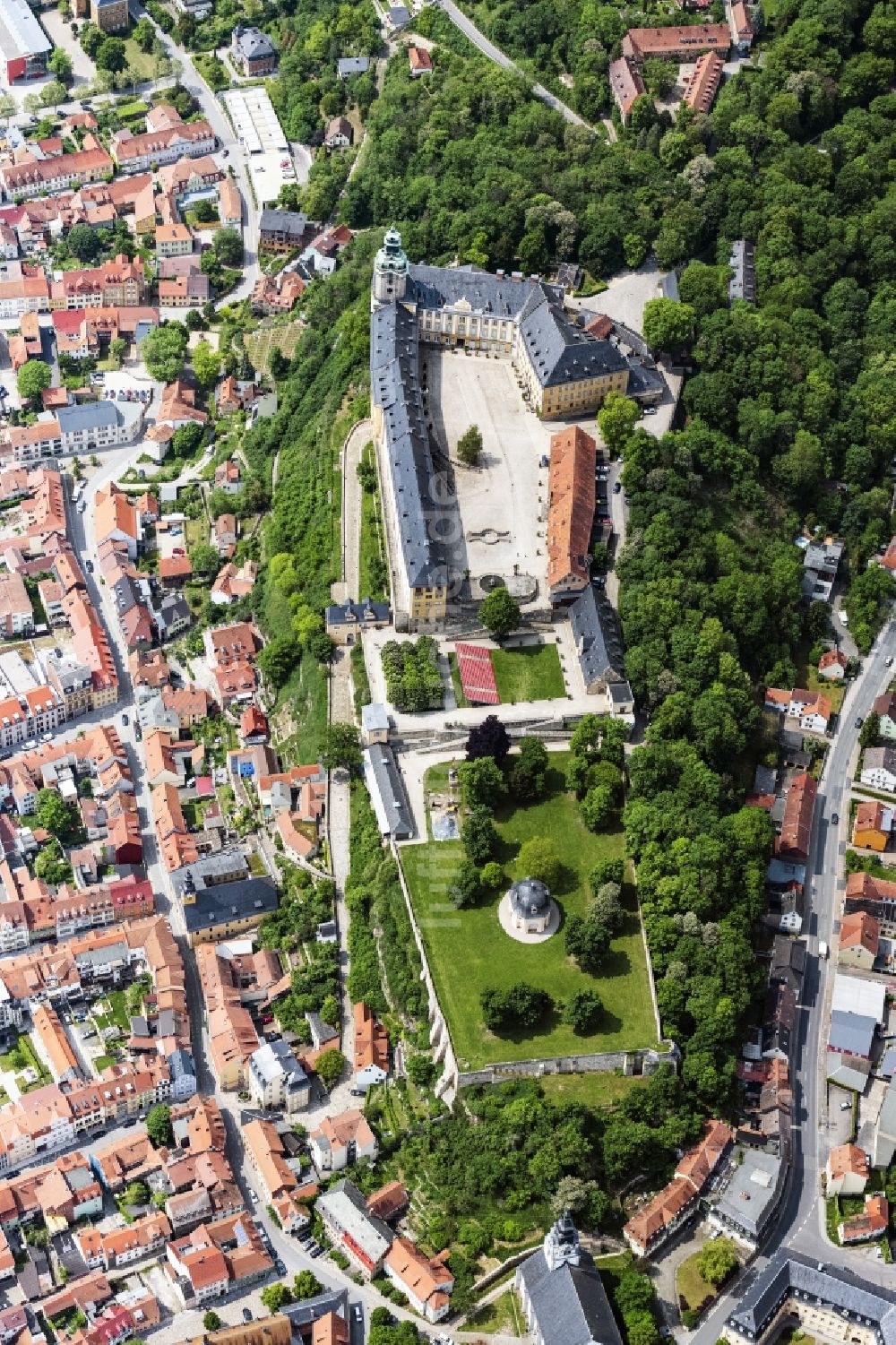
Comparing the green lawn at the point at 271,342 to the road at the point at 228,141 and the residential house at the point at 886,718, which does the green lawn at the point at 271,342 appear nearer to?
the road at the point at 228,141

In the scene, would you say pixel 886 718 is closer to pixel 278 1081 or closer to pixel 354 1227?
pixel 278 1081

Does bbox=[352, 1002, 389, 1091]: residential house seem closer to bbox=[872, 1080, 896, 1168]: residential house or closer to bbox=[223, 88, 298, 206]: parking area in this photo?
bbox=[872, 1080, 896, 1168]: residential house

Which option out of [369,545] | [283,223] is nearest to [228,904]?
[369,545]

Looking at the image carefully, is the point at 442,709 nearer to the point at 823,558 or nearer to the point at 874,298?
the point at 823,558

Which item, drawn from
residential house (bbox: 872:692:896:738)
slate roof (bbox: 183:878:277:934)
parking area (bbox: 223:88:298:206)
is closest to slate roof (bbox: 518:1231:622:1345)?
slate roof (bbox: 183:878:277:934)

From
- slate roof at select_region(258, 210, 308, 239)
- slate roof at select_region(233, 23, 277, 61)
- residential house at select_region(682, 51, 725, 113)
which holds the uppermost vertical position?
residential house at select_region(682, 51, 725, 113)

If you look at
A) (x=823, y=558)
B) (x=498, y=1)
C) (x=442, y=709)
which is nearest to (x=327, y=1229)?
(x=442, y=709)

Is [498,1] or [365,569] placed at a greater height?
[498,1]

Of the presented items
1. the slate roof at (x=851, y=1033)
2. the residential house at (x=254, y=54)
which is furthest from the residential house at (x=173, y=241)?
the slate roof at (x=851, y=1033)
